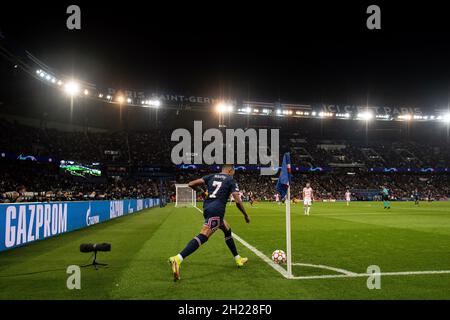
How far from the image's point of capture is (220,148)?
2584 inches

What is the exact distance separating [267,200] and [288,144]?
1822 cm

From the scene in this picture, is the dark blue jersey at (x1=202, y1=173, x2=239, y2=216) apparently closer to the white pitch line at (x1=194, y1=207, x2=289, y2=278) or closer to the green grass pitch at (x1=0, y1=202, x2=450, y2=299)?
the green grass pitch at (x1=0, y1=202, x2=450, y2=299)

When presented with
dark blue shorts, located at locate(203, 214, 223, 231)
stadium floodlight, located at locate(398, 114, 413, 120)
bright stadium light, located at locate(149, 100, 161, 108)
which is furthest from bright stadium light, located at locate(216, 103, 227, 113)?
dark blue shorts, located at locate(203, 214, 223, 231)

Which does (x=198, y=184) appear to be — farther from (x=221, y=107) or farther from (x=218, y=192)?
(x=221, y=107)

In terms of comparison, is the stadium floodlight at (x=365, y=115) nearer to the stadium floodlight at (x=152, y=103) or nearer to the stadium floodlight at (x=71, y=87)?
the stadium floodlight at (x=152, y=103)

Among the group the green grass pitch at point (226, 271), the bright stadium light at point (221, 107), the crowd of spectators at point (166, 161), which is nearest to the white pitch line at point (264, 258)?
the green grass pitch at point (226, 271)

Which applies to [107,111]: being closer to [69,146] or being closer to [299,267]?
[69,146]

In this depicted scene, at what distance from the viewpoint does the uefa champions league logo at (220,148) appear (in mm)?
63453

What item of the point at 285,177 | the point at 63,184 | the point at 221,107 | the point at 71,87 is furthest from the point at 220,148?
the point at 285,177

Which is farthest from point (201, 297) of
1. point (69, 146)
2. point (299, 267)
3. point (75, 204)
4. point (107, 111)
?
point (107, 111)

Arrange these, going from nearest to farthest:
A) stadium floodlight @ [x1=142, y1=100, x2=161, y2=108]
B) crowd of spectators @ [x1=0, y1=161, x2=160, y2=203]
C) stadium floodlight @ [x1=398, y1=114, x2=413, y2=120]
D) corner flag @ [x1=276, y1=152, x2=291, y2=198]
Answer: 1. corner flag @ [x1=276, y1=152, x2=291, y2=198]
2. crowd of spectators @ [x1=0, y1=161, x2=160, y2=203]
3. stadium floodlight @ [x1=142, y1=100, x2=161, y2=108]
4. stadium floodlight @ [x1=398, y1=114, x2=413, y2=120]

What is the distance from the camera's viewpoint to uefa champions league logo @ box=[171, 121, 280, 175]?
208 feet

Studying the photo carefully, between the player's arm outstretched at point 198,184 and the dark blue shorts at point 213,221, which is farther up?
the player's arm outstretched at point 198,184

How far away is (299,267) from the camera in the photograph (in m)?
7.58
